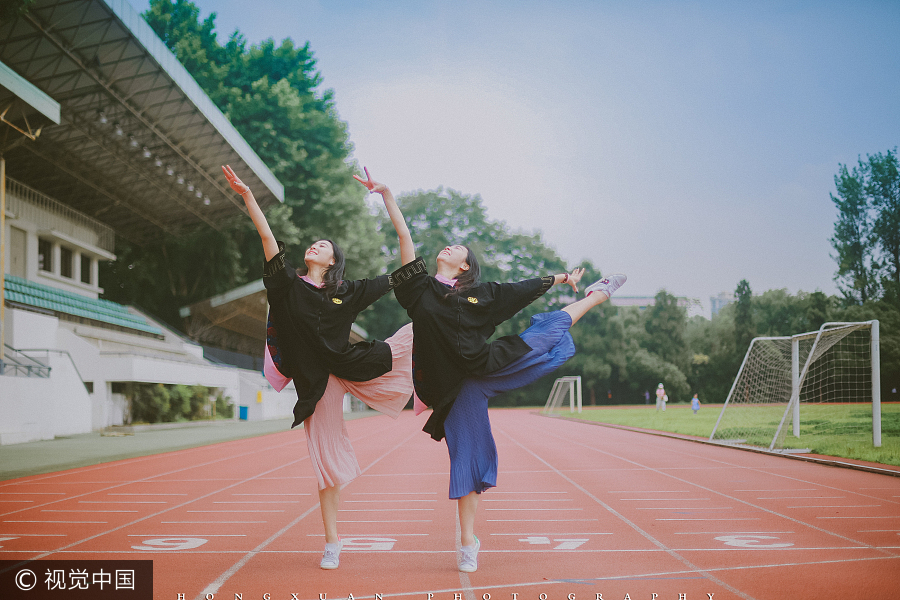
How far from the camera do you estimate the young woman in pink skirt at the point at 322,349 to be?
192 inches

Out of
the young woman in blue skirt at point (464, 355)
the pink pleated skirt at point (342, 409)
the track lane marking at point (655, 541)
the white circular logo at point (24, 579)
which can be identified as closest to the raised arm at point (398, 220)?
the young woman in blue skirt at point (464, 355)

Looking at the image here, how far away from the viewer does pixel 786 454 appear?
44.5ft

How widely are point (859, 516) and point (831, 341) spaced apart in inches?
401

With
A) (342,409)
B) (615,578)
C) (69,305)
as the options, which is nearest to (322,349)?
(342,409)

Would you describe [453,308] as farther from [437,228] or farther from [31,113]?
[437,228]

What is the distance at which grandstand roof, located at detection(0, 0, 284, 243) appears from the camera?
22188mm

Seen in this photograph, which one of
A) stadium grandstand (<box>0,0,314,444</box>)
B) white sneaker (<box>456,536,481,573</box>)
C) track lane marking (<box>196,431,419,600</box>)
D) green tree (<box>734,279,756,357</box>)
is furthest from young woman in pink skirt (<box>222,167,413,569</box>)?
green tree (<box>734,279,756,357</box>)

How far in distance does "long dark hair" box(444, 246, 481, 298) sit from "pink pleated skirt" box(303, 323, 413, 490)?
60 cm

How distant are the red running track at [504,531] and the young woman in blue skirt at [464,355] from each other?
2.13 ft

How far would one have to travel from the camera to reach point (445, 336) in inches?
193

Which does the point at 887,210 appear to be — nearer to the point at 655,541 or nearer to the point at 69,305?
the point at 69,305

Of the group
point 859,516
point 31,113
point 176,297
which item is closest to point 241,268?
point 176,297

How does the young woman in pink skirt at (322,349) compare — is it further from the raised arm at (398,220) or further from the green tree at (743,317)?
the green tree at (743,317)

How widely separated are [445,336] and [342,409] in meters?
0.84
